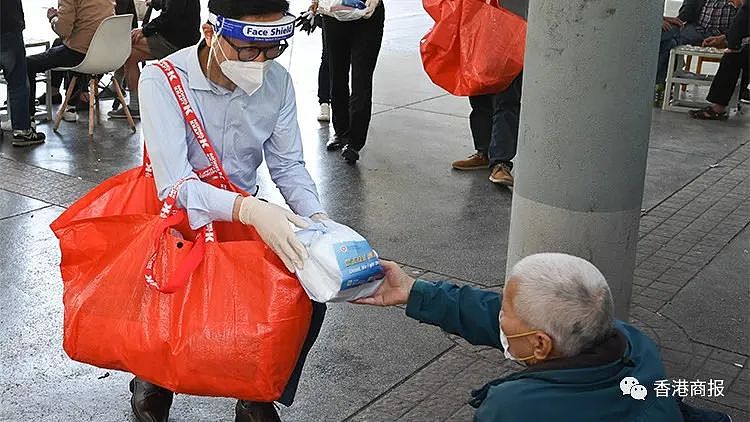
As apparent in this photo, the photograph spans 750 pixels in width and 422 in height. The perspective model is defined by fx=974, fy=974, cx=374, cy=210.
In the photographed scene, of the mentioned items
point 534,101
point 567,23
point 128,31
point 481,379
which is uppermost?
point 567,23

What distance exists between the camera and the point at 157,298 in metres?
2.92

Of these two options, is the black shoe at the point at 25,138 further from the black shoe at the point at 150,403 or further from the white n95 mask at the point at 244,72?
the white n95 mask at the point at 244,72

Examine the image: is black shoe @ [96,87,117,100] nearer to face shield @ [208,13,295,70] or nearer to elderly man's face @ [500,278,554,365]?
face shield @ [208,13,295,70]

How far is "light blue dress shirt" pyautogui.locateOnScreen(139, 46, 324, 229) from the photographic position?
301cm

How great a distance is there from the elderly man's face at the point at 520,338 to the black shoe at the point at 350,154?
5221mm

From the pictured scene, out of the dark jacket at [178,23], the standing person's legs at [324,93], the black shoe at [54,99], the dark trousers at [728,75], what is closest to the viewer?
the dark jacket at [178,23]

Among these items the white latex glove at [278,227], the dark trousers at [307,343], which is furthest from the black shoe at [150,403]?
the white latex glove at [278,227]

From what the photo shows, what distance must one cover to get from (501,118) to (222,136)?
4.16 meters

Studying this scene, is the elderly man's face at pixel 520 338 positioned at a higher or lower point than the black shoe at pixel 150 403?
higher

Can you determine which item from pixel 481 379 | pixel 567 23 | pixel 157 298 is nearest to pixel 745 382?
pixel 481 379

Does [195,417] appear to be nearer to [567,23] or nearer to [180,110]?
[180,110]

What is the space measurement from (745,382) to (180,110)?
8.83 ft

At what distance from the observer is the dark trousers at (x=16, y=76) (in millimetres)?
7633

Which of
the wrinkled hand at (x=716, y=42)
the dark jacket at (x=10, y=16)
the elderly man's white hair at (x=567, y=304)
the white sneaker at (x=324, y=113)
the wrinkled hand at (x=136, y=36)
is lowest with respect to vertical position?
the white sneaker at (x=324, y=113)
